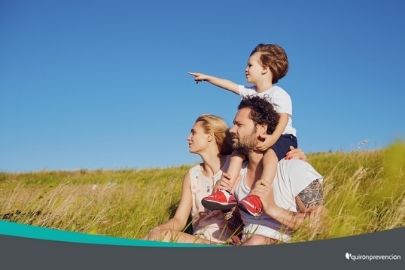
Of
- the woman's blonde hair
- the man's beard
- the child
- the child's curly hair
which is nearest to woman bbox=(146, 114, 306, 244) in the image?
the woman's blonde hair

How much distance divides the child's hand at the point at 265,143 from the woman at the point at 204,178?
442 millimetres

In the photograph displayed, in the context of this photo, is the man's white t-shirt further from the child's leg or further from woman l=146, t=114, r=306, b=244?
woman l=146, t=114, r=306, b=244

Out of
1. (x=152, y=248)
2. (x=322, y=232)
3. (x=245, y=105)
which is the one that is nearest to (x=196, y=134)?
(x=245, y=105)

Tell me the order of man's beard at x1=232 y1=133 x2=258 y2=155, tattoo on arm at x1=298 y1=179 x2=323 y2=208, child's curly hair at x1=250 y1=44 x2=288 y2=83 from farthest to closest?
1. child's curly hair at x1=250 y1=44 x2=288 y2=83
2. man's beard at x1=232 y1=133 x2=258 y2=155
3. tattoo on arm at x1=298 y1=179 x2=323 y2=208

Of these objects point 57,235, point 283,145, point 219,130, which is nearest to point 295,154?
point 283,145

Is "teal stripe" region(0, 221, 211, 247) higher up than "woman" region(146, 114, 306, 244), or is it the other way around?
"woman" region(146, 114, 306, 244)

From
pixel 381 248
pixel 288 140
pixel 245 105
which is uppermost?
pixel 245 105

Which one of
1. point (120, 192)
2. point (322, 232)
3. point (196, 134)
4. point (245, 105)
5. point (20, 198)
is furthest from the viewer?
point (120, 192)

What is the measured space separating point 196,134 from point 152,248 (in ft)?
2.73

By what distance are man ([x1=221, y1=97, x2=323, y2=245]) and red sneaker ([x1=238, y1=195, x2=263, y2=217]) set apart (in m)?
0.04

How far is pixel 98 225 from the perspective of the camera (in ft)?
12.8

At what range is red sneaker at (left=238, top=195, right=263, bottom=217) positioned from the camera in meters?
3.08

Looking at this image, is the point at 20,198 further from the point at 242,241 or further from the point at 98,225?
the point at 242,241

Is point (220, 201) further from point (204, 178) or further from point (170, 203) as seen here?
point (170, 203)
